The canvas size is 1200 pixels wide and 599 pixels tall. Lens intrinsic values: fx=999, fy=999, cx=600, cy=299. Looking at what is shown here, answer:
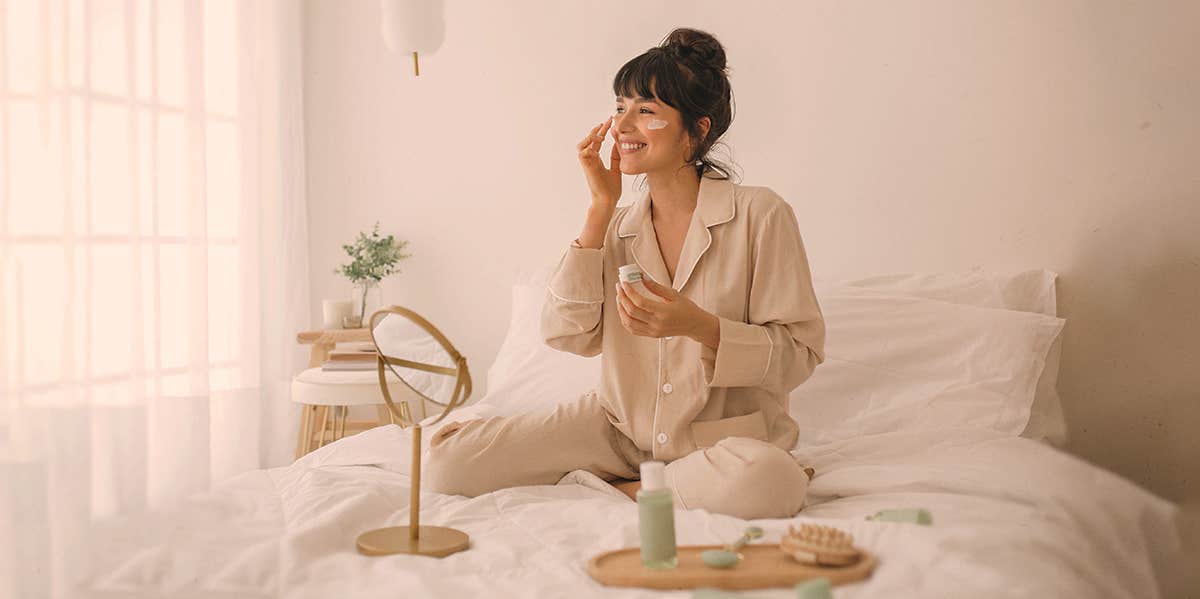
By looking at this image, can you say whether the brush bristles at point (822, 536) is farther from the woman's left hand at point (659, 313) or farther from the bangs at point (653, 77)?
the bangs at point (653, 77)

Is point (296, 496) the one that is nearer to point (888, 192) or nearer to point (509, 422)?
point (509, 422)

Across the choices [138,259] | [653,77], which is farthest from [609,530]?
[138,259]

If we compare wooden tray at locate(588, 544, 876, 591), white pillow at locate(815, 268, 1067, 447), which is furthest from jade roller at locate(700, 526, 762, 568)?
white pillow at locate(815, 268, 1067, 447)

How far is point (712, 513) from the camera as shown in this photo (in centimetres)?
139

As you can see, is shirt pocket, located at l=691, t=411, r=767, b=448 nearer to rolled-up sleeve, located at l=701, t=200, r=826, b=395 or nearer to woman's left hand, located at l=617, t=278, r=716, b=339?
rolled-up sleeve, located at l=701, t=200, r=826, b=395

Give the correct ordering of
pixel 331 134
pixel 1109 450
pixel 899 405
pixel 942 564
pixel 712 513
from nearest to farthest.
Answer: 1. pixel 942 564
2. pixel 712 513
3. pixel 899 405
4. pixel 1109 450
5. pixel 331 134

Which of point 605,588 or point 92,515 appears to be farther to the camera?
point 92,515

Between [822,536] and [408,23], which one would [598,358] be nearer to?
[408,23]

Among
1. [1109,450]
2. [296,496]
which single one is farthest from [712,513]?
[1109,450]

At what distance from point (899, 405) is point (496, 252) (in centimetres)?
151

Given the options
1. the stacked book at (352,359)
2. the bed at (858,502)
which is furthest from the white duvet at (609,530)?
the stacked book at (352,359)

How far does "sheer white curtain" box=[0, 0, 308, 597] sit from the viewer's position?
2.41m

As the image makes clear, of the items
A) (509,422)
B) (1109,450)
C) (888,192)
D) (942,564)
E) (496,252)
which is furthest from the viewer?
(496,252)

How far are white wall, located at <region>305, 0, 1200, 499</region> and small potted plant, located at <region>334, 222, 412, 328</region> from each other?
7cm
